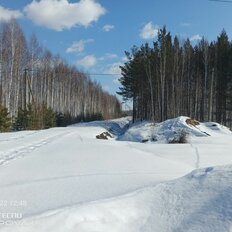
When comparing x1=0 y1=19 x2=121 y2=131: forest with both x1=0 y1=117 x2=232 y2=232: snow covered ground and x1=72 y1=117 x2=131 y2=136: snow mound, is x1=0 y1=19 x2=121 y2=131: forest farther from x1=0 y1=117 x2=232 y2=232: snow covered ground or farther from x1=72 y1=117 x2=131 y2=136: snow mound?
x1=0 y1=117 x2=232 y2=232: snow covered ground

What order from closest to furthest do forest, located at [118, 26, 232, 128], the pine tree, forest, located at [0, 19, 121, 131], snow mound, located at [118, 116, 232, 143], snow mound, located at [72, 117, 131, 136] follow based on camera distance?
1. snow mound, located at [118, 116, 232, 143]
2. the pine tree
3. forest, located at [0, 19, 121, 131]
4. snow mound, located at [72, 117, 131, 136]
5. forest, located at [118, 26, 232, 128]

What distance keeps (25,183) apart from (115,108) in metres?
126

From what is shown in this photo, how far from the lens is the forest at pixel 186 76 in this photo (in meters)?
46.3

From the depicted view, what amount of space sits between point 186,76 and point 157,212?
159 feet

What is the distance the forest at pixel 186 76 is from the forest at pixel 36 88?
1204 centimetres

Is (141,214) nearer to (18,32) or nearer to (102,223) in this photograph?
(102,223)

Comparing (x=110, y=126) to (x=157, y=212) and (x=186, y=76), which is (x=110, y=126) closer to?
(x=186, y=76)

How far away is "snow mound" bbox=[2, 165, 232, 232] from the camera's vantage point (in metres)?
4.42

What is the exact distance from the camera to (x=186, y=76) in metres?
52.3

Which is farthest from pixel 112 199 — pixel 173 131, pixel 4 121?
pixel 4 121

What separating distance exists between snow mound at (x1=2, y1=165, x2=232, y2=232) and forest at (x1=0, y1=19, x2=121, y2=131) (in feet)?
77.8

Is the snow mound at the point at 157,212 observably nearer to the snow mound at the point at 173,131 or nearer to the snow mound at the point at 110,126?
the snow mound at the point at 173,131

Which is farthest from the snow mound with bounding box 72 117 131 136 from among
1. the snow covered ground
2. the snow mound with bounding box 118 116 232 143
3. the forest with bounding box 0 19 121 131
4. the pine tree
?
the snow covered ground

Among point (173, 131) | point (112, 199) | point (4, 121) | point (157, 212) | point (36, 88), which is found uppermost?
point (36, 88)
